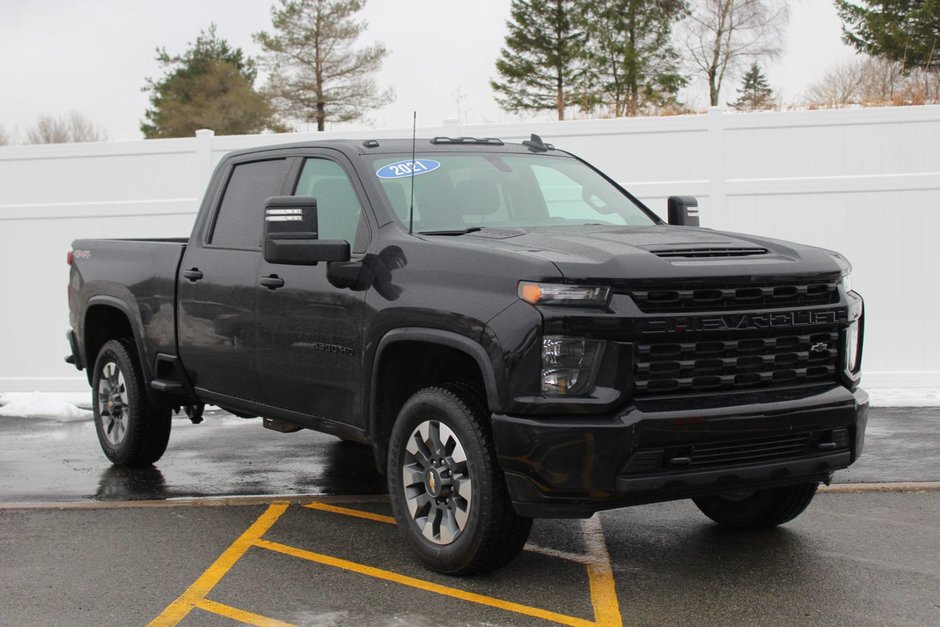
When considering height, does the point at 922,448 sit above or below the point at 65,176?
below

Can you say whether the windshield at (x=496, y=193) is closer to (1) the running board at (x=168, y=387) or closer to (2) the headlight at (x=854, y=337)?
(2) the headlight at (x=854, y=337)

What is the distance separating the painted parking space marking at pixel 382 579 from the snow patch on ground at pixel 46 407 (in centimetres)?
530

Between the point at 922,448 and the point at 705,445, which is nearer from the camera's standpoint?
the point at 705,445

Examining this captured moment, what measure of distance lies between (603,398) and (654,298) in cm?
47

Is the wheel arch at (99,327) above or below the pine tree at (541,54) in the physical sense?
below

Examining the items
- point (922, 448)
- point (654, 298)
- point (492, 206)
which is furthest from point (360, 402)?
point (922, 448)

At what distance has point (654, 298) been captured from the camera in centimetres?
471

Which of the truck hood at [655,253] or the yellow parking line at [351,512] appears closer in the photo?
the truck hood at [655,253]

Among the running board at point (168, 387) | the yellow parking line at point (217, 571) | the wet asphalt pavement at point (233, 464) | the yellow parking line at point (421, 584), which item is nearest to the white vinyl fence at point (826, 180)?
the wet asphalt pavement at point (233, 464)

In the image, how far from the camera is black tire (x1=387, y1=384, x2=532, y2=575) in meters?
4.95

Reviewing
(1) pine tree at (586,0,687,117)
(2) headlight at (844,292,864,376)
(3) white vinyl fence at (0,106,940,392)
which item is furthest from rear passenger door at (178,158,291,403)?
(1) pine tree at (586,0,687,117)

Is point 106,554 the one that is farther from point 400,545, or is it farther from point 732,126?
point 732,126

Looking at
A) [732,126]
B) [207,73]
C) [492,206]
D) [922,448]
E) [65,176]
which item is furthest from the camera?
[207,73]

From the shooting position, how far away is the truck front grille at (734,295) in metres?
4.71
